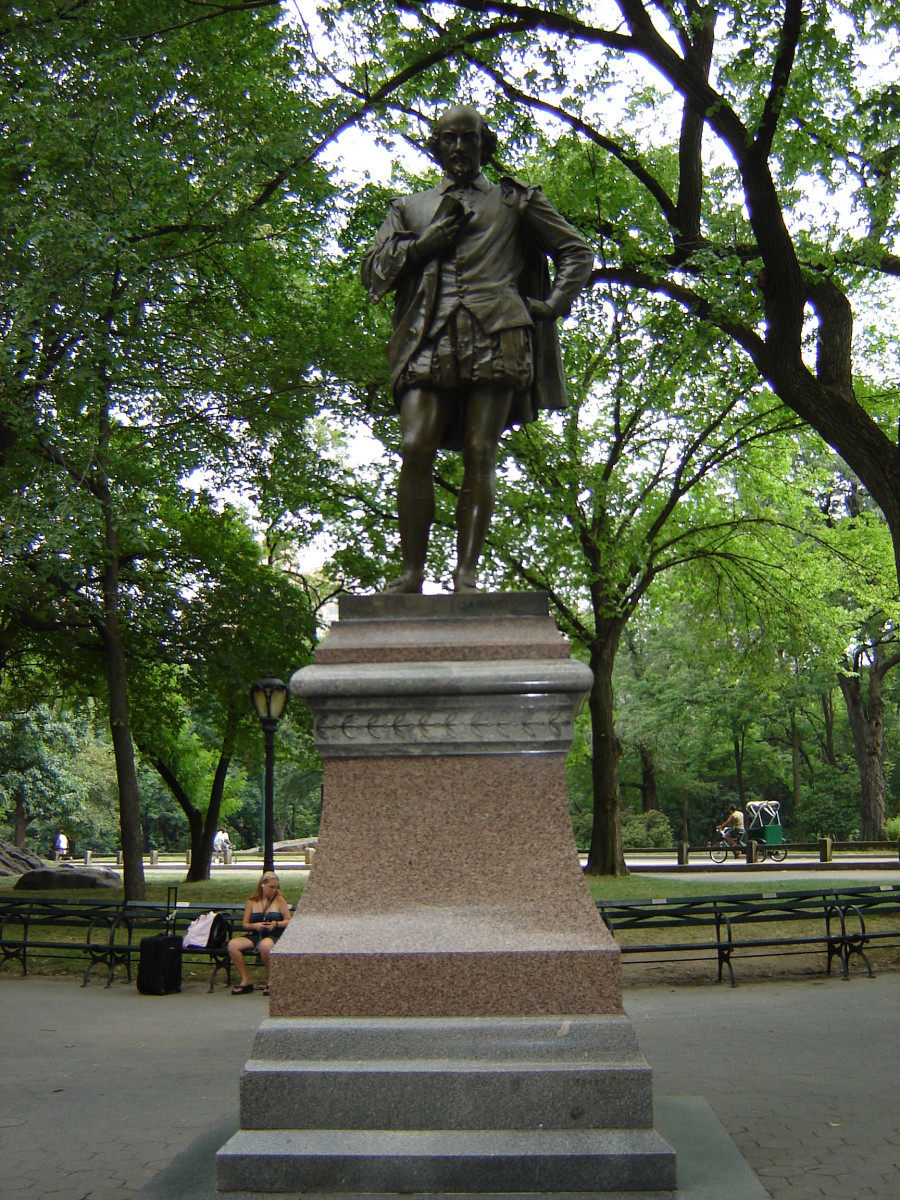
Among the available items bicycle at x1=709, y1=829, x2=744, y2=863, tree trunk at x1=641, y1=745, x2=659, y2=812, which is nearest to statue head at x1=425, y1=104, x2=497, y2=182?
bicycle at x1=709, y1=829, x2=744, y2=863

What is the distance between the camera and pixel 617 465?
23.4 meters

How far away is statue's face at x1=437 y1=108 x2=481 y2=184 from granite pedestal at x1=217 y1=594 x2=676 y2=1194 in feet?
6.71

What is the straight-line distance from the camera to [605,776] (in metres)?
21.7

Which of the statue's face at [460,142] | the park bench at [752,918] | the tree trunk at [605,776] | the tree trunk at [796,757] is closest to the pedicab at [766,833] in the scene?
the tree trunk at [796,757]

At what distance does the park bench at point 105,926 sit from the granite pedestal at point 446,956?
7.63 m

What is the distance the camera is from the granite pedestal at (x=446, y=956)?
11.8 ft

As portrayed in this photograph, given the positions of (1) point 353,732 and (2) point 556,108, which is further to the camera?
(2) point 556,108

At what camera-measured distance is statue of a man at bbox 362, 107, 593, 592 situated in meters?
5.11

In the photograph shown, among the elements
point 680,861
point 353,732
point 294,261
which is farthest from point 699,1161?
point 680,861

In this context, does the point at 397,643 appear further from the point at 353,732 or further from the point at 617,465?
the point at 617,465

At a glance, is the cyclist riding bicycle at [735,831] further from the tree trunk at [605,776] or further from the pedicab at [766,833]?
the tree trunk at [605,776]

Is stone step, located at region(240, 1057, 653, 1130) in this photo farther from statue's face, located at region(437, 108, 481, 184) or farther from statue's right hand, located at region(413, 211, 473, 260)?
statue's face, located at region(437, 108, 481, 184)

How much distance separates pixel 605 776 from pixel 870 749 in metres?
18.7

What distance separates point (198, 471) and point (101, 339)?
23.5 feet
